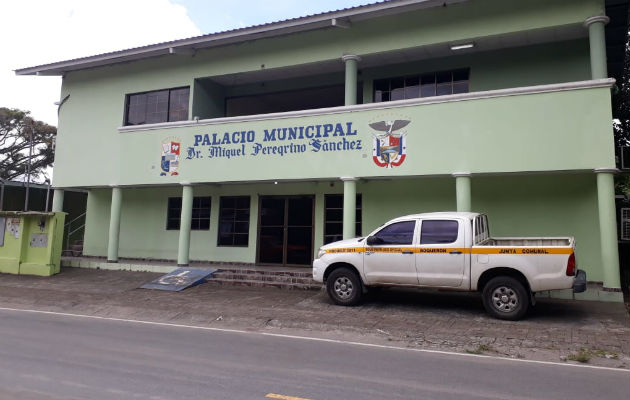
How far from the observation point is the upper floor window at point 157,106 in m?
17.0

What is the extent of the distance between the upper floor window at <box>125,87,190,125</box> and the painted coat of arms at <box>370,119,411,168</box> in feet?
24.6

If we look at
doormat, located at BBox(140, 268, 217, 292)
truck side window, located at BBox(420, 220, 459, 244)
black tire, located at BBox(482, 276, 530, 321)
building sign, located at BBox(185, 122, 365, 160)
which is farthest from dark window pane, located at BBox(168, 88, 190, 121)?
black tire, located at BBox(482, 276, 530, 321)

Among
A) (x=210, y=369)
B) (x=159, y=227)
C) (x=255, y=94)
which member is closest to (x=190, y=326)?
(x=210, y=369)

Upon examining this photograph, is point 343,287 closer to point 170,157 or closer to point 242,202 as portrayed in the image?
point 242,202

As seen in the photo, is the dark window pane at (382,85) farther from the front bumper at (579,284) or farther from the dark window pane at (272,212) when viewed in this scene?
the front bumper at (579,284)

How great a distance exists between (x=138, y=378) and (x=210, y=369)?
869 millimetres

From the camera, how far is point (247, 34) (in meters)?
15.0

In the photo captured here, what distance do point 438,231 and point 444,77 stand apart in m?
6.95

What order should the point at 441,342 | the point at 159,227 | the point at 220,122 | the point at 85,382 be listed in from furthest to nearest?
the point at 159,227, the point at 220,122, the point at 441,342, the point at 85,382

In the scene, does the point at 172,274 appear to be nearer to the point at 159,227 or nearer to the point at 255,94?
the point at 159,227

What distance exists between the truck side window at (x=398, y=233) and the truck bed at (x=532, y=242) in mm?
1375

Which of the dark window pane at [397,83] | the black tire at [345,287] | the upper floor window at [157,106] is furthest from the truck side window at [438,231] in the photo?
the upper floor window at [157,106]

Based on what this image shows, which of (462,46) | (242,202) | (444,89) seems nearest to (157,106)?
(242,202)

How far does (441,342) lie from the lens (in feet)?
25.3
